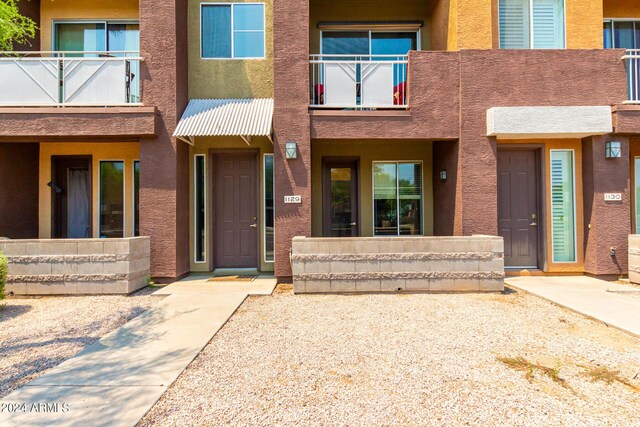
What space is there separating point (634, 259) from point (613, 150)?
7.97 ft

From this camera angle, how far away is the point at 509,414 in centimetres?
291

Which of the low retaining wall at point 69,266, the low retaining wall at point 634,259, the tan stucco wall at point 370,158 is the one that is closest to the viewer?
the low retaining wall at point 69,266

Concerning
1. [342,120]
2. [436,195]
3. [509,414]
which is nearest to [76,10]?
[342,120]

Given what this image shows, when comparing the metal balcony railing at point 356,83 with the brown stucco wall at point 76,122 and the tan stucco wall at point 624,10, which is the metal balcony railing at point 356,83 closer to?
the brown stucco wall at point 76,122

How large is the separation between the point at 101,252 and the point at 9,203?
3.79 m

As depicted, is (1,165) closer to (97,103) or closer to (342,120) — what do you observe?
(97,103)

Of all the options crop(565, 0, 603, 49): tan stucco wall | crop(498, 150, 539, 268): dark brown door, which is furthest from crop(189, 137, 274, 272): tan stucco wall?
crop(565, 0, 603, 49): tan stucco wall

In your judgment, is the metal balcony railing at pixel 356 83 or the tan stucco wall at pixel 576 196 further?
the tan stucco wall at pixel 576 196

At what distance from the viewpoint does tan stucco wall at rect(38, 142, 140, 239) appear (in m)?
9.10

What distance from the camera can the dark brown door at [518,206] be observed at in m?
8.34

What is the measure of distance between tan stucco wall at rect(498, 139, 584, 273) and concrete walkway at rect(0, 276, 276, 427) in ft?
24.3

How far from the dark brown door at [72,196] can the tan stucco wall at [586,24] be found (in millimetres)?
12821

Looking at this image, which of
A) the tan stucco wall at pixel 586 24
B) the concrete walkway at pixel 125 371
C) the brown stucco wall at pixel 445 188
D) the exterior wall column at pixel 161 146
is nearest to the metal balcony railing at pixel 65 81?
the exterior wall column at pixel 161 146

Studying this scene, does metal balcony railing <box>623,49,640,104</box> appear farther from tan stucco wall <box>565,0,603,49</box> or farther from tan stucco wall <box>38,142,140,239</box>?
tan stucco wall <box>38,142,140,239</box>
